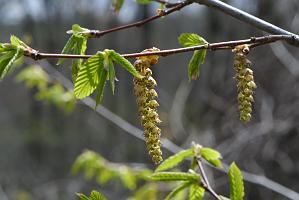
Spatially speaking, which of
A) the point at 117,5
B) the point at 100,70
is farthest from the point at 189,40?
the point at 117,5

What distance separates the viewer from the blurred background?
4.30 metres

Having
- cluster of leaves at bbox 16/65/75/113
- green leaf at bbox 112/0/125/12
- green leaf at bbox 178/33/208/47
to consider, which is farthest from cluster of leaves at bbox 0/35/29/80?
cluster of leaves at bbox 16/65/75/113

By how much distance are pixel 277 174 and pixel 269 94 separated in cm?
84

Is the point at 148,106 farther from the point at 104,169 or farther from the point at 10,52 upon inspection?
the point at 104,169

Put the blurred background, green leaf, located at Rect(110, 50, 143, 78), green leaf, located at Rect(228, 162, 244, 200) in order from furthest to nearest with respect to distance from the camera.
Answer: the blurred background, green leaf, located at Rect(228, 162, 244, 200), green leaf, located at Rect(110, 50, 143, 78)

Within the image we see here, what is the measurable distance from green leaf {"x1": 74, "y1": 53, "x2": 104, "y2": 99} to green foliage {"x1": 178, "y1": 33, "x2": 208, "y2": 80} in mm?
248

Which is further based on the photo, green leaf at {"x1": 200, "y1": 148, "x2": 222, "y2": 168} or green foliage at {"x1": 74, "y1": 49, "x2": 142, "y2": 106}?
green leaf at {"x1": 200, "y1": 148, "x2": 222, "y2": 168}

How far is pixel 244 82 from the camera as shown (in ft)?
3.78

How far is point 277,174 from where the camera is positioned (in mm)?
4223

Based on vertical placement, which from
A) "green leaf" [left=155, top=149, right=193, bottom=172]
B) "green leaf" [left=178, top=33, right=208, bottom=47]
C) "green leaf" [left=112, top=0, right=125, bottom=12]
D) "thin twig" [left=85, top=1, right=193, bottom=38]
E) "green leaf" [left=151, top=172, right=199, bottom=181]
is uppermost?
"green leaf" [left=112, top=0, right=125, bottom=12]

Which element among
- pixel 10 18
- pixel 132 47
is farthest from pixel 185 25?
pixel 10 18

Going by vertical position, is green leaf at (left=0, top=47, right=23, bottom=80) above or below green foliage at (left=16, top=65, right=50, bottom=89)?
below

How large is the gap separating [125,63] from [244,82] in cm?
28

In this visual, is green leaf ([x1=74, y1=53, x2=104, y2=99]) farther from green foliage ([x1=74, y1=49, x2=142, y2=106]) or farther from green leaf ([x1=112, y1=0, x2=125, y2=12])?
green leaf ([x1=112, y1=0, x2=125, y2=12])
